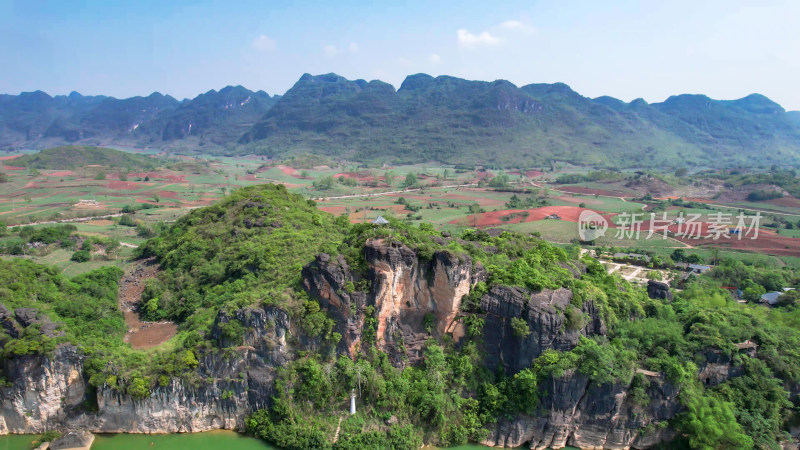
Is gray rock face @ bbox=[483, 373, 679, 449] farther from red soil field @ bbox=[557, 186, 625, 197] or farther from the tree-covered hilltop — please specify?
red soil field @ bbox=[557, 186, 625, 197]

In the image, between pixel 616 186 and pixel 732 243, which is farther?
pixel 616 186

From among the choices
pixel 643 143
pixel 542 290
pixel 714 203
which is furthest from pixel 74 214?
pixel 643 143

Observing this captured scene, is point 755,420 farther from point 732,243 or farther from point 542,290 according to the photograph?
point 732,243

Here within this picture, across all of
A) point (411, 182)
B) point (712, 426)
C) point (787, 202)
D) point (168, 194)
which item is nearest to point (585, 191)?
point (787, 202)

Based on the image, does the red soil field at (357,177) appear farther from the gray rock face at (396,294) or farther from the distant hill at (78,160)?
the gray rock face at (396,294)

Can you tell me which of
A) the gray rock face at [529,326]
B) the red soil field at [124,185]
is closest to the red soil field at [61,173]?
the red soil field at [124,185]

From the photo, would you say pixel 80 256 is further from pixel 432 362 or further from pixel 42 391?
pixel 432 362

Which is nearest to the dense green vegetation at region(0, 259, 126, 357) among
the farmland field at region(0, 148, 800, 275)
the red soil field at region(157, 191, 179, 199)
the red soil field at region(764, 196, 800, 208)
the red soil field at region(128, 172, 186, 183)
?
the farmland field at region(0, 148, 800, 275)
